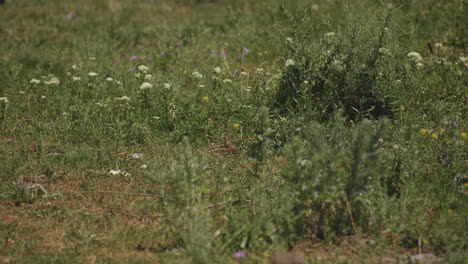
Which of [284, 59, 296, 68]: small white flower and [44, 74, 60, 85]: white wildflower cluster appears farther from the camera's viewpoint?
[44, 74, 60, 85]: white wildflower cluster

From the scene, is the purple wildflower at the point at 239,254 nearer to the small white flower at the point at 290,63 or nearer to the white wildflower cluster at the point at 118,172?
the white wildflower cluster at the point at 118,172

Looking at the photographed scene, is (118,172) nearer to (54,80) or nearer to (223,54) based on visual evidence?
(54,80)

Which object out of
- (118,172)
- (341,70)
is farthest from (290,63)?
(118,172)

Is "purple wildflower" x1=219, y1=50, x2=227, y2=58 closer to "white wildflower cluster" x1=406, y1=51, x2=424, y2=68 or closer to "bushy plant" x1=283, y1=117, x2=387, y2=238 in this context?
"white wildflower cluster" x1=406, y1=51, x2=424, y2=68

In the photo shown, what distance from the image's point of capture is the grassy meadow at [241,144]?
11.8 ft

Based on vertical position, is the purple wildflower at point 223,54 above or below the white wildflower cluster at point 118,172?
above

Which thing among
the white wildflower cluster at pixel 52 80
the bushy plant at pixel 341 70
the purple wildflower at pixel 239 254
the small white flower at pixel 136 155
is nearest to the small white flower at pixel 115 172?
the small white flower at pixel 136 155

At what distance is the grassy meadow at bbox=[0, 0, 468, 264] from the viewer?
3.61 metres

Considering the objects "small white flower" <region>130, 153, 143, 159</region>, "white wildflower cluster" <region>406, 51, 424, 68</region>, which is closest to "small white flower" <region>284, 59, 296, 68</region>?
"white wildflower cluster" <region>406, 51, 424, 68</region>

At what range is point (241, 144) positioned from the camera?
204 inches

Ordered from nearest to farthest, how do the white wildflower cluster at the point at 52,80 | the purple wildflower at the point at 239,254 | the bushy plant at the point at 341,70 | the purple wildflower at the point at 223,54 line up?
the purple wildflower at the point at 239,254 < the bushy plant at the point at 341,70 < the white wildflower cluster at the point at 52,80 < the purple wildflower at the point at 223,54

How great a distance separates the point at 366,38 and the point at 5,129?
375 cm

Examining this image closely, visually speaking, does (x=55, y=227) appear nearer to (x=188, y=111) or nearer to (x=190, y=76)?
(x=188, y=111)

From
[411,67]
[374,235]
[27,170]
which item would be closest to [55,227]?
[27,170]
